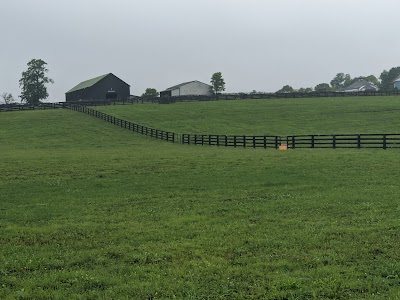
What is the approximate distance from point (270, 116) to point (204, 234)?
56.7 metres

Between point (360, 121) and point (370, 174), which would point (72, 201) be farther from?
point (360, 121)

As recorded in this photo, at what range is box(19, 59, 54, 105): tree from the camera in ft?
374

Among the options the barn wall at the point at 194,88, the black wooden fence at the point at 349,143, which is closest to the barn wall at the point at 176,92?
the barn wall at the point at 194,88

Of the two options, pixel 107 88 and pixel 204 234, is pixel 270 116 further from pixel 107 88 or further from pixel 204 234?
pixel 204 234

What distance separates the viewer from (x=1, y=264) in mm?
7367

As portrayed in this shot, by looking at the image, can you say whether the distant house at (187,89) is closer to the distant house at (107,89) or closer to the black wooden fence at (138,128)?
the distant house at (107,89)

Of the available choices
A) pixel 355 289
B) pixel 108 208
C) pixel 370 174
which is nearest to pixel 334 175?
pixel 370 174

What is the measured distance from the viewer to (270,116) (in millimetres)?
64562

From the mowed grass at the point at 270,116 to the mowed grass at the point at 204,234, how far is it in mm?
34032

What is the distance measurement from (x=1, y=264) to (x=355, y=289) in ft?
18.2

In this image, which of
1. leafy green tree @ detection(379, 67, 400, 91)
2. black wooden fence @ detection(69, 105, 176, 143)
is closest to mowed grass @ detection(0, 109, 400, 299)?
black wooden fence @ detection(69, 105, 176, 143)

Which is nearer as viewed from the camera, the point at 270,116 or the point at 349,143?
the point at 349,143

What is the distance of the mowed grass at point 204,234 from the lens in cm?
636

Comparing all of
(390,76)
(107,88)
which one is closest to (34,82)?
(107,88)
